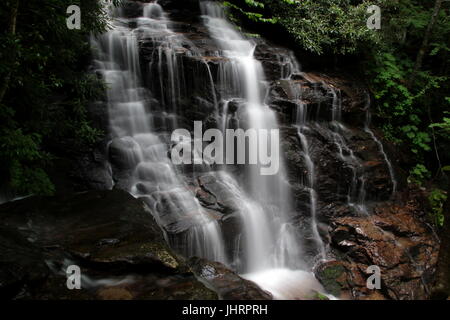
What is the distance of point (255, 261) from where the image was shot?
6.54 m

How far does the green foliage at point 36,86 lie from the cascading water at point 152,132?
47.4 inches

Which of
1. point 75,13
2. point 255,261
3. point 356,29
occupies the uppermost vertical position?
point 356,29

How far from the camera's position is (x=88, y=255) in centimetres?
383

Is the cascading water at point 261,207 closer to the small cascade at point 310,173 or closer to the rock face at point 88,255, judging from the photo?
the small cascade at point 310,173

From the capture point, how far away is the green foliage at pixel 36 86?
4.21 m

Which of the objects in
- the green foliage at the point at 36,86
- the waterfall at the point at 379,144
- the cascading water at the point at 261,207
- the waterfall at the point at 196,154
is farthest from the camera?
the waterfall at the point at 379,144

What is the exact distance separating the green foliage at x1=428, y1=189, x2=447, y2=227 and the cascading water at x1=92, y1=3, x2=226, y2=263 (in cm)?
592

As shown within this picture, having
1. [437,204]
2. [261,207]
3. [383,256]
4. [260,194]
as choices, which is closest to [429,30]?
[437,204]

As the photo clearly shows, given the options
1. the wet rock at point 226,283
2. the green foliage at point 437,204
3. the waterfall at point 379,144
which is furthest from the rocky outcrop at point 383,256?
the wet rock at point 226,283

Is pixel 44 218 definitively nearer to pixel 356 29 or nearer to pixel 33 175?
pixel 33 175

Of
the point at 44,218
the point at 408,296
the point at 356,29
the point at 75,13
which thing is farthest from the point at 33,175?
the point at 356,29

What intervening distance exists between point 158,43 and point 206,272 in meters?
6.01

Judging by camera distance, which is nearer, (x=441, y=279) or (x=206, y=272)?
(x=441, y=279)

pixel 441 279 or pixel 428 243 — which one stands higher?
pixel 441 279
